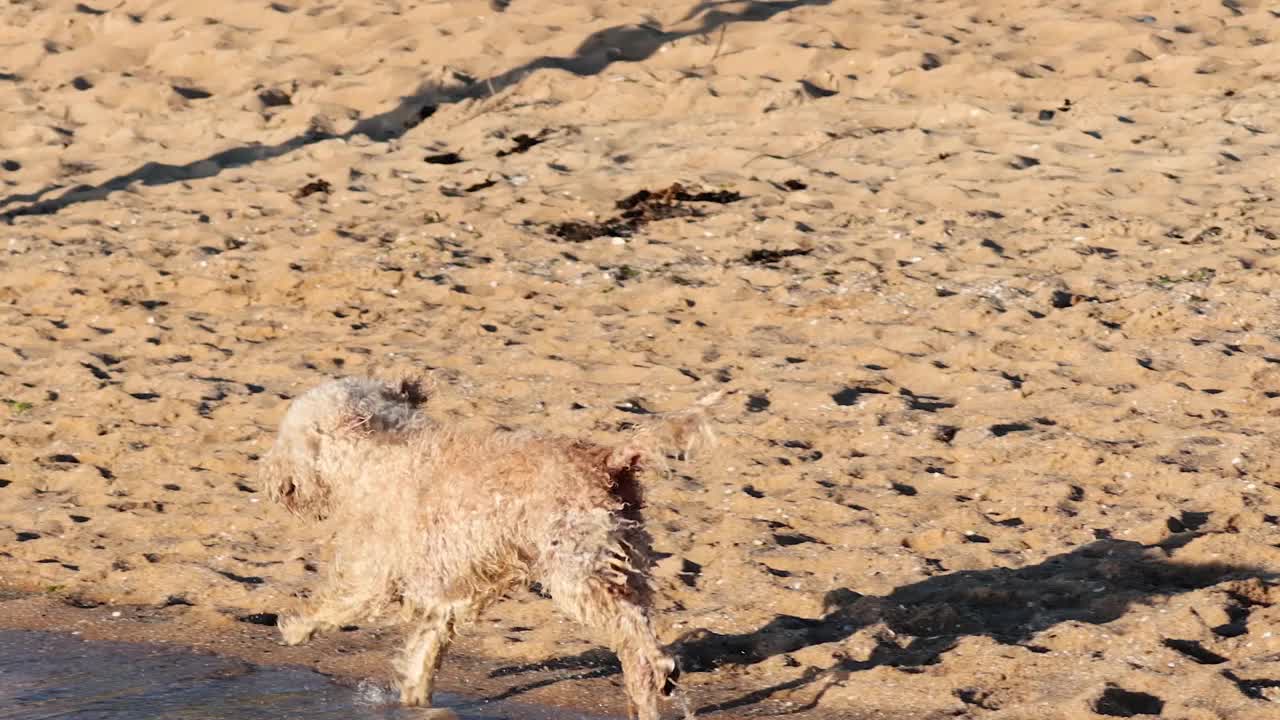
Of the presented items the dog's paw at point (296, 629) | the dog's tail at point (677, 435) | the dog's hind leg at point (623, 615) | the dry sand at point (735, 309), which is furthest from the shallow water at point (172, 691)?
the dog's tail at point (677, 435)

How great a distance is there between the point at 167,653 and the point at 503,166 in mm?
5943

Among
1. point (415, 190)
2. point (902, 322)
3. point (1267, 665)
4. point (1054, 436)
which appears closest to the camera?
point (1267, 665)

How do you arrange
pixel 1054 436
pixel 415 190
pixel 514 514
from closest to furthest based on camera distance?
pixel 514 514, pixel 1054 436, pixel 415 190

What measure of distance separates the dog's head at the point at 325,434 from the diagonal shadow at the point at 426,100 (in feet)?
23.0

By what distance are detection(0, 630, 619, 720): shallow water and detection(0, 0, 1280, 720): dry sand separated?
0.61 feet

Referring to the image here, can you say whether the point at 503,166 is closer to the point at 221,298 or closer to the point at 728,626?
the point at 221,298

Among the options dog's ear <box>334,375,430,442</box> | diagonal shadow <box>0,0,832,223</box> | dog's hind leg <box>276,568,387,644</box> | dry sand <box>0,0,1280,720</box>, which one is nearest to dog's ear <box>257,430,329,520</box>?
dog's ear <box>334,375,430,442</box>

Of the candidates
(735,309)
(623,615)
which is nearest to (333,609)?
(623,615)

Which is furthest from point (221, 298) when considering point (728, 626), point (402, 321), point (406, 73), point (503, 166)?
point (728, 626)

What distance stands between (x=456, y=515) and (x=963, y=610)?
2137 millimetres

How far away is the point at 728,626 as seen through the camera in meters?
6.56

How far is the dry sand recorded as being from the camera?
6574mm

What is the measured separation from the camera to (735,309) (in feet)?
31.7

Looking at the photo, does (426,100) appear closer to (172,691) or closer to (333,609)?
(172,691)
